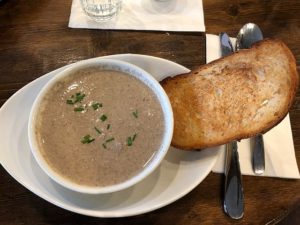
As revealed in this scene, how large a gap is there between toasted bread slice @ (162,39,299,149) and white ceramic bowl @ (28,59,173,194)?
94mm

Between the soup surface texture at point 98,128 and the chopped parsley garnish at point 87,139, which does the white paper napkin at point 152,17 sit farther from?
the chopped parsley garnish at point 87,139

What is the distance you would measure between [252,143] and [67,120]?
599 millimetres

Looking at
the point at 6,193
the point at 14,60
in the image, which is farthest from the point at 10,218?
the point at 14,60

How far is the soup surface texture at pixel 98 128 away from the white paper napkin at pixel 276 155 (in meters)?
0.30

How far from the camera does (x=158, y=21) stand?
1470mm

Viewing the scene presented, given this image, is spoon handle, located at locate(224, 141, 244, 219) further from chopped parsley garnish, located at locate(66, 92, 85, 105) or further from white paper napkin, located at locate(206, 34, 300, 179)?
chopped parsley garnish, located at locate(66, 92, 85, 105)

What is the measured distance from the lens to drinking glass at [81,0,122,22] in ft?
4.84

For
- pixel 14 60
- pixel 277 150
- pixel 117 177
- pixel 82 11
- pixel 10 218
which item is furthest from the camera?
pixel 82 11

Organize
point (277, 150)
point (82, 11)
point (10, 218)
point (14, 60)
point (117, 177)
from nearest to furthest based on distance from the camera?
point (117, 177)
point (10, 218)
point (277, 150)
point (14, 60)
point (82, 11)

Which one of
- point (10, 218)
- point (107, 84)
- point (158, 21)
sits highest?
point (158, 21)

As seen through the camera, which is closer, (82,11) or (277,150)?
(277,150)

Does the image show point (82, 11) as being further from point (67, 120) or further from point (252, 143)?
point (252, 143)

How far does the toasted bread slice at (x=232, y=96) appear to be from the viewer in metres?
1.10

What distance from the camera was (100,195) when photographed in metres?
1.03
